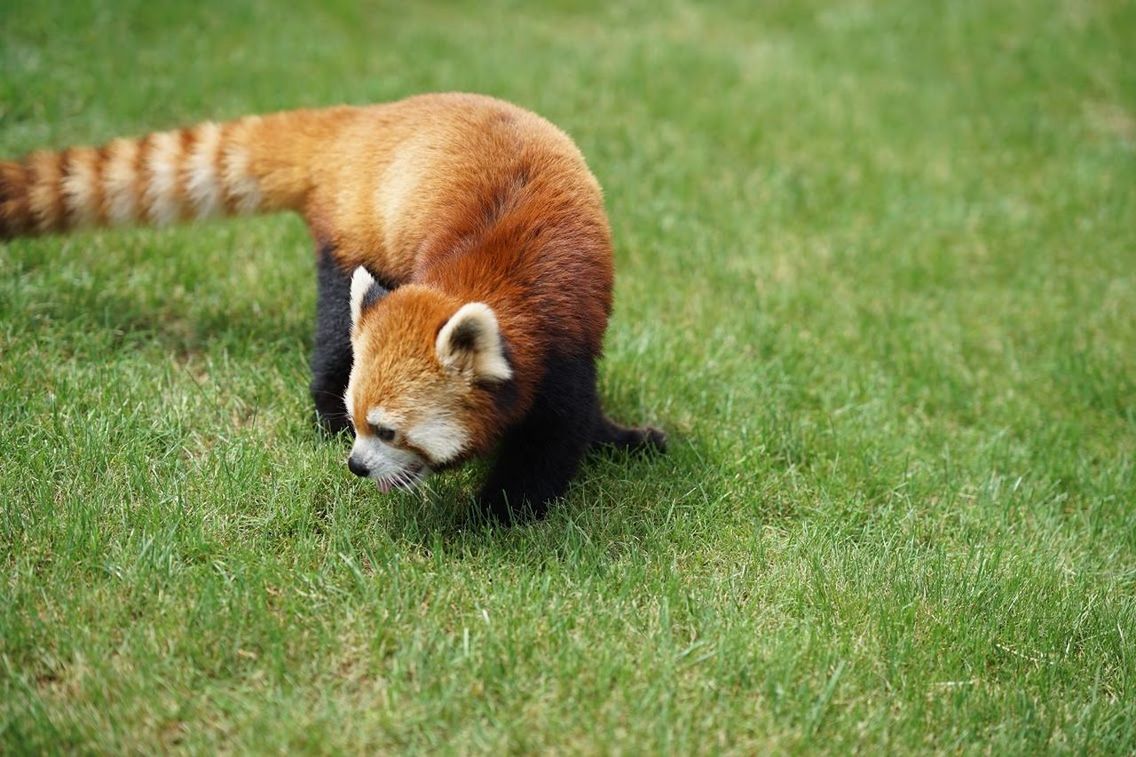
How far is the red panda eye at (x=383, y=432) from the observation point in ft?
10.9

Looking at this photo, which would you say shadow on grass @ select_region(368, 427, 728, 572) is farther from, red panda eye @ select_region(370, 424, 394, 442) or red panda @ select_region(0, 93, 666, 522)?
red panda eye @ select_region(370, 424, 394, 442)

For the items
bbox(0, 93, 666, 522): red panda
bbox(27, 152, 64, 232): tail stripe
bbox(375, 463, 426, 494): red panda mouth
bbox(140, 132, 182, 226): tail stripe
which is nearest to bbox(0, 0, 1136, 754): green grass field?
bbox(375, 463, 426, 494): red panda mouth

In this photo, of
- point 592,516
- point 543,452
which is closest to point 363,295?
point 543,452

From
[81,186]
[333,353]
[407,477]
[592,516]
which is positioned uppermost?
[81,186]

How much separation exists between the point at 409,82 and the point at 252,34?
1.48 metres

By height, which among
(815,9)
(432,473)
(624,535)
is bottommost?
(624,535)

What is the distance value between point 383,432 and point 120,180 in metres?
1.95

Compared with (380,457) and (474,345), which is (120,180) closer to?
(380,457)

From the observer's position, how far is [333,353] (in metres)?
4.03

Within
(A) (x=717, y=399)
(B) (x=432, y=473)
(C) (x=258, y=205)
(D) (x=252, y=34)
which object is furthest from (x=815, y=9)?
(B) (x=432, y=473)

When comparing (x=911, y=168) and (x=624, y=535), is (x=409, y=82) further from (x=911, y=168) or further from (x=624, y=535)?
(x=624, y=535)

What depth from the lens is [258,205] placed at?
4.40 m

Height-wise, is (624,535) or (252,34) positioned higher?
(252,34)

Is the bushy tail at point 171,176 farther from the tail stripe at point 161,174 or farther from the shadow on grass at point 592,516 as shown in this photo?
the shadow on grass at point 592,516
